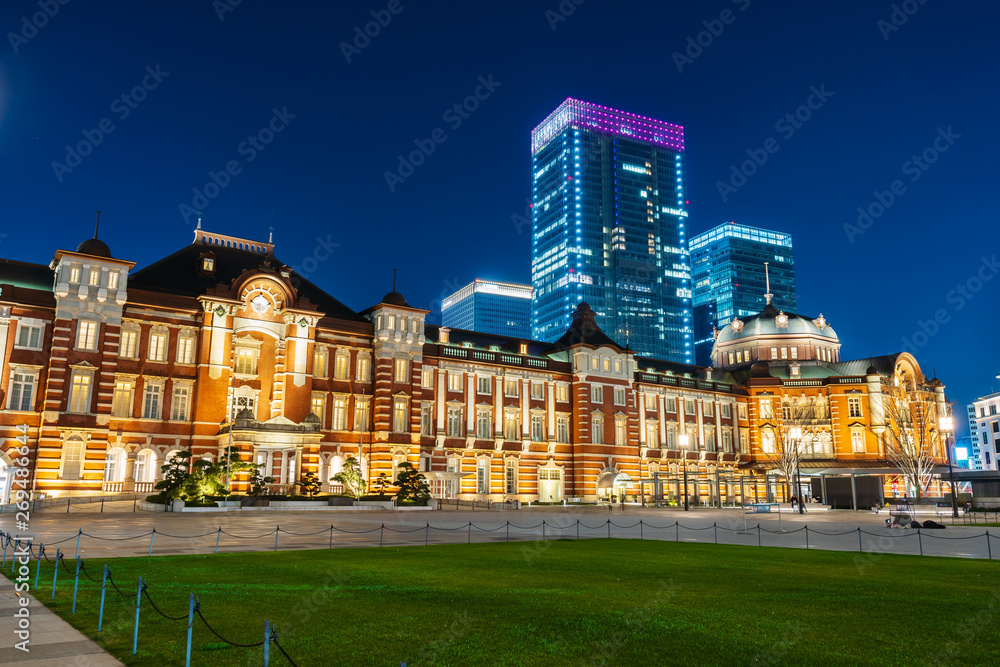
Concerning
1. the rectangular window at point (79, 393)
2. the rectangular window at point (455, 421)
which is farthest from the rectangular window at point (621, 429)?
the rectangular window at point (79, 393)

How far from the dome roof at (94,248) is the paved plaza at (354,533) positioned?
16.1 metres

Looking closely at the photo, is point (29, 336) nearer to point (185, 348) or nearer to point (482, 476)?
point (185, 348)

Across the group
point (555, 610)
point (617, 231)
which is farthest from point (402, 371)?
point (617, 231)

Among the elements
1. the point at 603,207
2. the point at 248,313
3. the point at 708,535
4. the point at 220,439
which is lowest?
the point at 708,535

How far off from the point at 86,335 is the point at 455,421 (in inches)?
1133

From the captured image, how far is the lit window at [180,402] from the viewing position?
5066 centimetres

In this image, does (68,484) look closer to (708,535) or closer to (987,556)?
(708,535)

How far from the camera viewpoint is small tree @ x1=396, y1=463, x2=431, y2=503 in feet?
174

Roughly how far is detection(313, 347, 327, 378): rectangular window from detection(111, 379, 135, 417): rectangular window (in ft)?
41.2

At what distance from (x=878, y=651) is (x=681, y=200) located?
181m

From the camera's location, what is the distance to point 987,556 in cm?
2427

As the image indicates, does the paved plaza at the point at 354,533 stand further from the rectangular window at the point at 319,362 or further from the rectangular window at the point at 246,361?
the rectangular window at the point at 319,362

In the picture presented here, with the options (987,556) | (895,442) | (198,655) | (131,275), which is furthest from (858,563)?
(895,442)

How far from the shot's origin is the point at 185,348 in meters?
51.7
